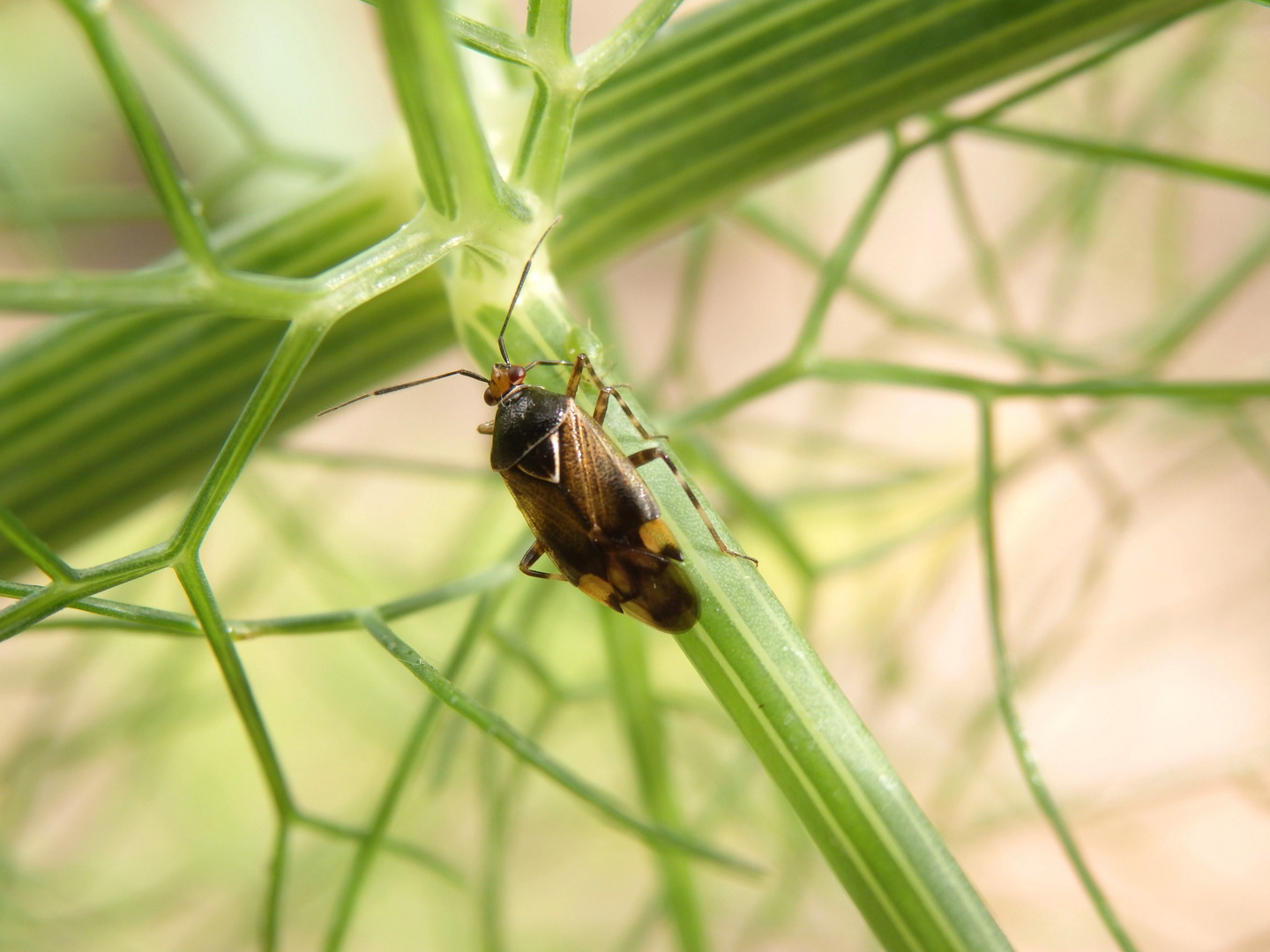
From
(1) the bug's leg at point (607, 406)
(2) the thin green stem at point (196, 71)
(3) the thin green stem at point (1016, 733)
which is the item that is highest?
(2) the thin green stem at point (196, 71)

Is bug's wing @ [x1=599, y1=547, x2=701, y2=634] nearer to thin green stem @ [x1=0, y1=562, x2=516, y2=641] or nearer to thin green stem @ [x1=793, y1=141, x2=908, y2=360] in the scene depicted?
thin green stem @ [x1=0, y1=562, x2=516, y2=641]

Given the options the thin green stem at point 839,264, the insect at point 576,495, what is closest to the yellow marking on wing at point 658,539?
the insect at point 576,495

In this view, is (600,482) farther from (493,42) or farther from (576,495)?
(493,42)

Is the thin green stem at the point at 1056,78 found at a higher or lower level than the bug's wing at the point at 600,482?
lower

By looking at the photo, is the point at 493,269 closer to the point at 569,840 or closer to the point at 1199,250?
the point at 569,840

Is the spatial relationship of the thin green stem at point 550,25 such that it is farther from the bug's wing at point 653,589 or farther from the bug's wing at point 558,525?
the bug's wing at point 558,525

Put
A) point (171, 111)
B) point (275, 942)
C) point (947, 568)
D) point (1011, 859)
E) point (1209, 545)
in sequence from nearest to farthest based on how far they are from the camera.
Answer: point (275, 942)
point (947, 568)
point (1011, 859)
point (1209, 545)
point (171, 111)

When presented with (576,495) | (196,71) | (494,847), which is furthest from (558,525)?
(196,71)

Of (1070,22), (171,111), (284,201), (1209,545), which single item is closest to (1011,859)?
(1209,545)
